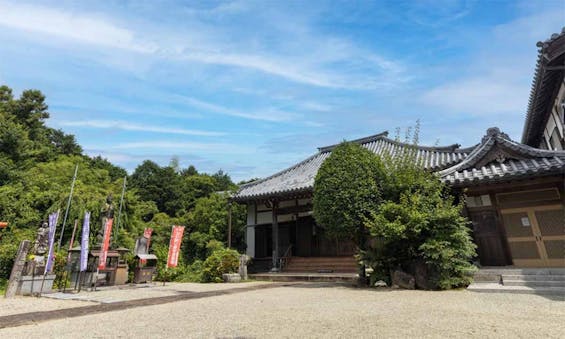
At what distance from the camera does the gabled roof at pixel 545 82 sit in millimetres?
7488

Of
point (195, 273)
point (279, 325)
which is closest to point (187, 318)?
point (279, 325)

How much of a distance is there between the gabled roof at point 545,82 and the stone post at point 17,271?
15344 millimetres

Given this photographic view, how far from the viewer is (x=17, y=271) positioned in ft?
29.0

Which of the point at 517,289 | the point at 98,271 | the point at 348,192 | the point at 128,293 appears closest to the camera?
the point at 517,289

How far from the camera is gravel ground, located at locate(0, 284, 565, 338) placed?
3.68 meters

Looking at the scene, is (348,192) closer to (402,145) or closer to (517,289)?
(517,289)

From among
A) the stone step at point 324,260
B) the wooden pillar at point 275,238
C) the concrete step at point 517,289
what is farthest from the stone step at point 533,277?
the wooden pillar at point 275,238

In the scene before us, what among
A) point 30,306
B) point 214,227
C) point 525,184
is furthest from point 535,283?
point 214,227

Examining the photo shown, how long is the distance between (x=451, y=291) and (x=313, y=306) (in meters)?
3.80

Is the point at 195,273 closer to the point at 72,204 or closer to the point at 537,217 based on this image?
the point at 72,204

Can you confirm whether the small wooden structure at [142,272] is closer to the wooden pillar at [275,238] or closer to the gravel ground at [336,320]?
the wooden pillar at [275,238]

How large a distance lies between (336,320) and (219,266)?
9.37 m

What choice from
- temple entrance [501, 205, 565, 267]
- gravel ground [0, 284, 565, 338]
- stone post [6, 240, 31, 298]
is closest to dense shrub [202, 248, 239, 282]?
stone post [6, 240, 31, 298]

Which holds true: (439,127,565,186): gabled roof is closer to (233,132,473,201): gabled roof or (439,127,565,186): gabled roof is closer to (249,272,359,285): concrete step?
(233,132,473,201): gabled roof
